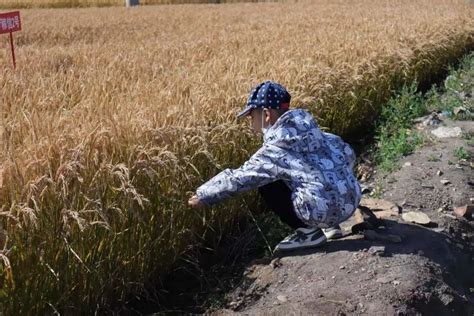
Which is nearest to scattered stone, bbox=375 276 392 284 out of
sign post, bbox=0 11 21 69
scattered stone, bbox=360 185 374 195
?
scattered stone, bbox=360 185 374 195

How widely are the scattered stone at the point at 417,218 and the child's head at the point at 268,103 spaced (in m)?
1.08

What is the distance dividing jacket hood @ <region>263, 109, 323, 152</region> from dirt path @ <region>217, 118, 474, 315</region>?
1.91 feet

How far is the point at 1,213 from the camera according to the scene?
2.41 m

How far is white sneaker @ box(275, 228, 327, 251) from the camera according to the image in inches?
135

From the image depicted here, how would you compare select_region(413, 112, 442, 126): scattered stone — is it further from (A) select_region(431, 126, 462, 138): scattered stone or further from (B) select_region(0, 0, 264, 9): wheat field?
(B) select_region(0, 0, 264, 9): wheat field

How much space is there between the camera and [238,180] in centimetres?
318

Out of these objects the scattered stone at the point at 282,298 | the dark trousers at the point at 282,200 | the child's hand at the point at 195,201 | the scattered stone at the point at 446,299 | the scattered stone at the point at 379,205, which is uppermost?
the child's hand at the point at 195,201

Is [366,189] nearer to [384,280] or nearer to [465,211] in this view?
[465,211]

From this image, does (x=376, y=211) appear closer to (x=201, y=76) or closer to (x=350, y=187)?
(x=350, y=187)

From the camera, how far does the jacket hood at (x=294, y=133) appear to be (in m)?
3.26

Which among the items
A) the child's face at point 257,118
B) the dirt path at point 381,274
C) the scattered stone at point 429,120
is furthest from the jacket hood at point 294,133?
→ the scattered stone at point 429,120

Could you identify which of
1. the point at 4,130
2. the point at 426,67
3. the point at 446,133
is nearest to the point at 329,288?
the point at 4,130

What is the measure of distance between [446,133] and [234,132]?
2565mm

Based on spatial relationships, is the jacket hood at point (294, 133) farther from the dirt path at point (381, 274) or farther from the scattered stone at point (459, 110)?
the scattered stone at point (459, 110)
